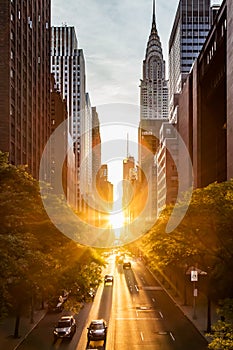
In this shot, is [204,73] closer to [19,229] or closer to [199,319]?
[199,319]

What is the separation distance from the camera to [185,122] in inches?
4459

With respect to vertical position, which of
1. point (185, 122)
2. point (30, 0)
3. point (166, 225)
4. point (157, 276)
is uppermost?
point (30, 0)

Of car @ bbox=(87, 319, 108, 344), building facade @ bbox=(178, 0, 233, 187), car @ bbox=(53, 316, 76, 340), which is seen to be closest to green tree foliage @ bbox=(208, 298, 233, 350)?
car @ bbox=(87, 319, 108, 344)

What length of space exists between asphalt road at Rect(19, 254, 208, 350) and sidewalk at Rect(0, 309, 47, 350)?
488 mm

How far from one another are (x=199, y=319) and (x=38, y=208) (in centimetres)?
2161

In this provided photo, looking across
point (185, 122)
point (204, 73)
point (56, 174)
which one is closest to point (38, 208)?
point (204, 73)

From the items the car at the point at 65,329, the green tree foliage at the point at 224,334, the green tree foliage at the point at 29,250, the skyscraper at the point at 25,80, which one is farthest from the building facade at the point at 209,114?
the green tree foliage at the point at 224,334

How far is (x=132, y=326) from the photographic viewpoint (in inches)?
1818

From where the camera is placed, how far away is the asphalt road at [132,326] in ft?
126

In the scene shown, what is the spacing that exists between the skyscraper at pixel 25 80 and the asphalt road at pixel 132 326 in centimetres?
3407

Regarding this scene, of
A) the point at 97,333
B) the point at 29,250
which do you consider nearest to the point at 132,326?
the point at 97,333

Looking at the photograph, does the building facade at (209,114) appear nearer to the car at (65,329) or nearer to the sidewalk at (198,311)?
the sidewalk at (198,311)

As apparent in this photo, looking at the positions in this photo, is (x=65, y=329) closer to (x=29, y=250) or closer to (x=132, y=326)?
(x=132, y=326)

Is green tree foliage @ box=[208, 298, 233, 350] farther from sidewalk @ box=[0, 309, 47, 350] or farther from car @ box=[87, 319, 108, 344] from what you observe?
car @ box=[87, 319, 108, 344]
